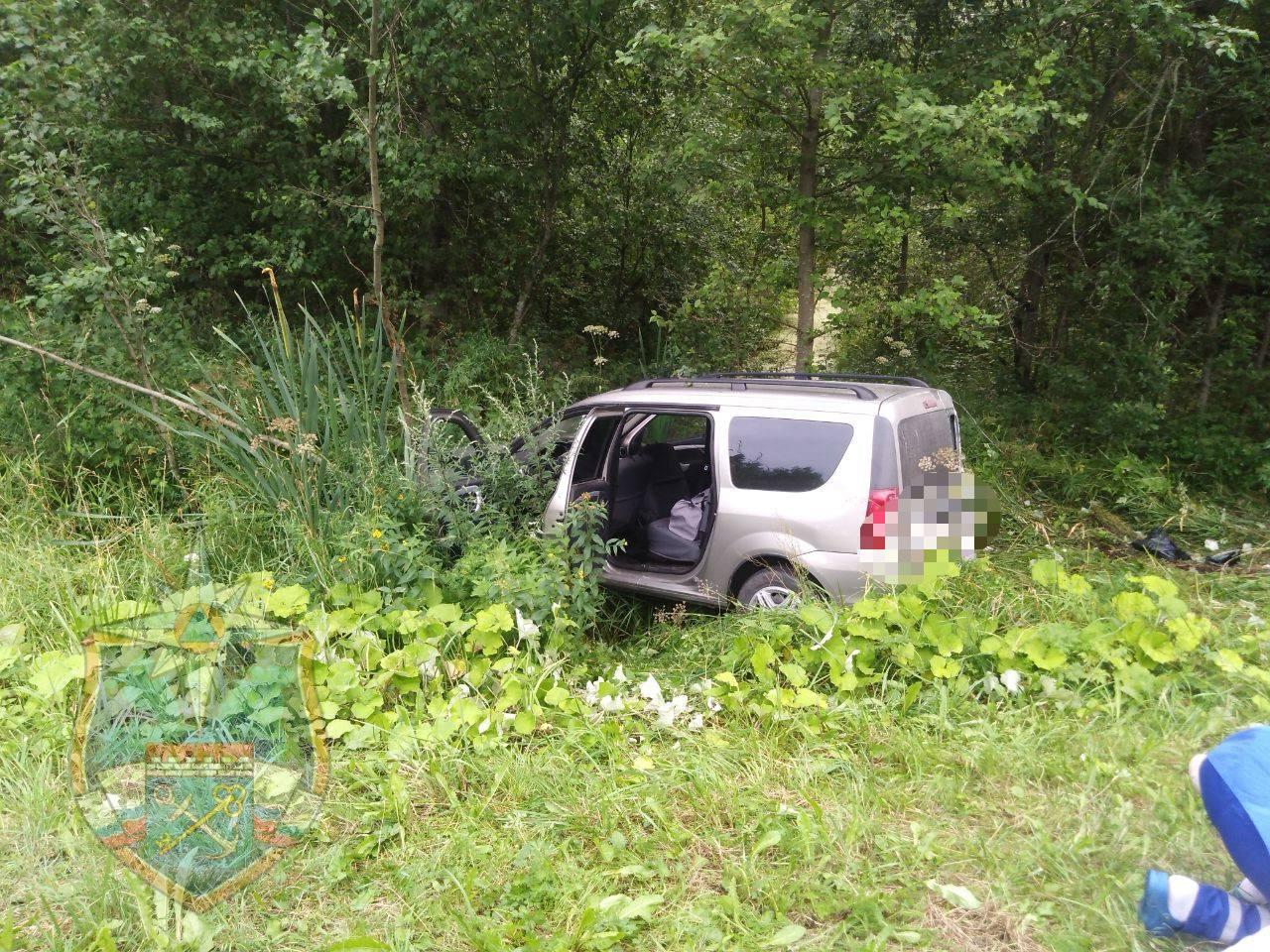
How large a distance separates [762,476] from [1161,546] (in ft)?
10.8

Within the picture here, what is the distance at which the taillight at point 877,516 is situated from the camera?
4.21m

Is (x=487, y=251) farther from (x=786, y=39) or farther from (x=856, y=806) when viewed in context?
(x=856, y=806)

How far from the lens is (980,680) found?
348 cm

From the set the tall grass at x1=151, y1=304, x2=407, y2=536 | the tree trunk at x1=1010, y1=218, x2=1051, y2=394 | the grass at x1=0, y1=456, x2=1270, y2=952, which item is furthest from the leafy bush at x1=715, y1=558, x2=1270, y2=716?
the tree trunk at x1=1010, y1=218, x2=1051, y2=394

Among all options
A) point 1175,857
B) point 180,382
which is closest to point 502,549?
point 1175,857

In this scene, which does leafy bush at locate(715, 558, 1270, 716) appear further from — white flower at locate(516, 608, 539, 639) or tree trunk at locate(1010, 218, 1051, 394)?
tree trunk at locate(1010, 218, 1051, 394)

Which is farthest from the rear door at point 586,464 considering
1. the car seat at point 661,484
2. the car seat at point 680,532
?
the car seat at point 680,532

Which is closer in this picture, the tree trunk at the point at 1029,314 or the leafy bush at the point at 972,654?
the leafy bush at the point at 972,654

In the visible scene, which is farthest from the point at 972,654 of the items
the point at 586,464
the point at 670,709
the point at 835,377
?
the point at 586,464

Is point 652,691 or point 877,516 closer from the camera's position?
point 652,691

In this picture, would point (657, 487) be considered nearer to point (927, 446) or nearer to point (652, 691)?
point (927, 446)

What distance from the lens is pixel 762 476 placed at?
4.64m

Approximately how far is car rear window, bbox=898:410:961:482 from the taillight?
0.16 meters

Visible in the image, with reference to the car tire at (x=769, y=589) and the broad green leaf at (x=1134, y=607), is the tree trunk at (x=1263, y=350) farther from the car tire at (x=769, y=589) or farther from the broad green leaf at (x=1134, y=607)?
the car tire at (x=769, y=589)
